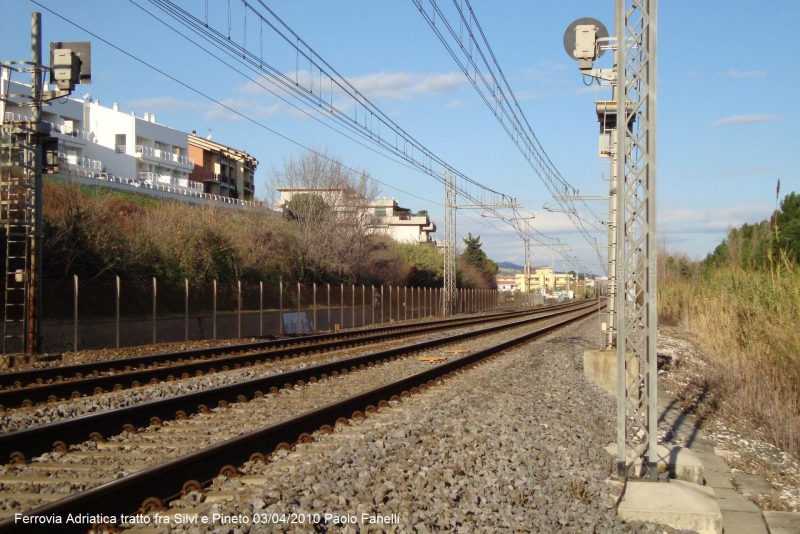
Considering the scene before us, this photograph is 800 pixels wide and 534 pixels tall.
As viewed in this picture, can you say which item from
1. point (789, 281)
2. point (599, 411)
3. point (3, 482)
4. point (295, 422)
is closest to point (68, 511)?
point (3, 482)

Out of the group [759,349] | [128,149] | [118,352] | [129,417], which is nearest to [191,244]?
[118,352]

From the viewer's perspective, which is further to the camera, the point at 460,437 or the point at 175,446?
the point at 460,437

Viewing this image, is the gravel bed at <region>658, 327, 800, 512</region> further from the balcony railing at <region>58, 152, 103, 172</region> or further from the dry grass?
the balcony railing at <region>58, 152, 103, 172</region>

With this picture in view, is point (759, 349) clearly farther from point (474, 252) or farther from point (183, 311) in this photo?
point (474, 252)

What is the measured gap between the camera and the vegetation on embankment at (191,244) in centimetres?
2547

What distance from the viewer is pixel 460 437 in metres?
9.01

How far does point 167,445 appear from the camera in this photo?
838cm

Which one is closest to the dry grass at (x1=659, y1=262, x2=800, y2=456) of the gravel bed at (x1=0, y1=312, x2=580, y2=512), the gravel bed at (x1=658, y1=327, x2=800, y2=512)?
the gravel bed at (x1=658, y1=327, x2=800, y2=512)

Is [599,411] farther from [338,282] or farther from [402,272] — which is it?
[402,272]

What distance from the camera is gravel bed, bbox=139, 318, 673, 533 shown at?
5980 millimetres

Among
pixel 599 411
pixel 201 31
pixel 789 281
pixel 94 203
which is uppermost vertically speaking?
pixel 201 31

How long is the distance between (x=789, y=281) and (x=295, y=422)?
11.3 m

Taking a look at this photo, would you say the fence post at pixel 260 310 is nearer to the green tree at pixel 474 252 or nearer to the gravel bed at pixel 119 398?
the gravel bed at pixel 119 398

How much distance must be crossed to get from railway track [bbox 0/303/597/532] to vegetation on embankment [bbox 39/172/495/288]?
47.3 feet
